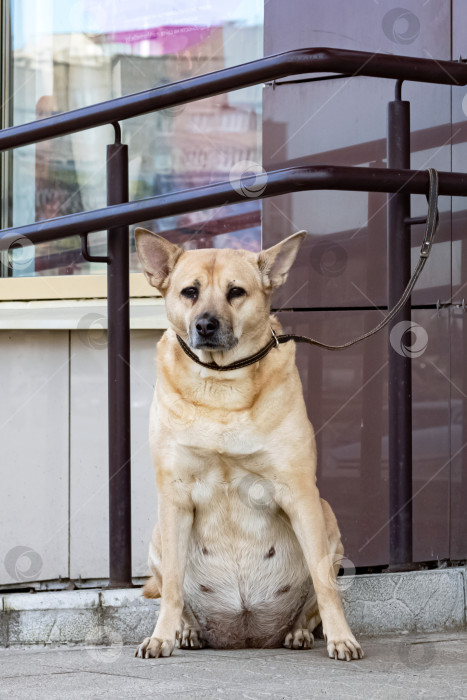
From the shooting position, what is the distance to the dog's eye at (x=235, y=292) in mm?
3012

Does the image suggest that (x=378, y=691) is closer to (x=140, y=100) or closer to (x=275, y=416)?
(x=275, y=416)

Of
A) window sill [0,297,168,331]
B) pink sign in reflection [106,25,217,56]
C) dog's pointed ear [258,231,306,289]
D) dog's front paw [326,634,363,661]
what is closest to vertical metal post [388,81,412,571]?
dog's pointed ear [258,231,306,289]

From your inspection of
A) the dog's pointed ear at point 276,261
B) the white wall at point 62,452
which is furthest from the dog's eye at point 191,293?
the white wall at point 62,452

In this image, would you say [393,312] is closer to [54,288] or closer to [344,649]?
[344,649]

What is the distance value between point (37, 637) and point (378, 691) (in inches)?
53.9

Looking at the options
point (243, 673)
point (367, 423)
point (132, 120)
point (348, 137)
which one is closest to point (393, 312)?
point (367, 423)

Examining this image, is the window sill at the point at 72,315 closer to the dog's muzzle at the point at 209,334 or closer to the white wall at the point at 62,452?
the white wall at the point at 62,452

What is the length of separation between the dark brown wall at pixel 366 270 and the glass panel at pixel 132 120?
63 cm

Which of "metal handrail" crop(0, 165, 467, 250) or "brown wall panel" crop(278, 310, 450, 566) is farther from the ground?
"metal handrail" crop(0, 165, 467, 250)

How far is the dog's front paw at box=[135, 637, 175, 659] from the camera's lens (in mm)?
2852

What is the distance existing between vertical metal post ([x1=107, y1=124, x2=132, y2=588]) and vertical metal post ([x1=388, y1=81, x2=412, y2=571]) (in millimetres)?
936

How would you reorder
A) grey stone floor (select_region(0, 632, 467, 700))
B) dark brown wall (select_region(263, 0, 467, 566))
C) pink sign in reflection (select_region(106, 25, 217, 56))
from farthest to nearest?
pink sign in reflection (select_region(106, 25, 217, 56)), dark brown wall (select_region(263, 0, 467, 566)), grey stone floor (select_region(0, 632, 467, 700))

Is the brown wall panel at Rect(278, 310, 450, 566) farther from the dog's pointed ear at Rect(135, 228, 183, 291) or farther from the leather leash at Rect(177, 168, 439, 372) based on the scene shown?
the dog's pointed ear at Rect(135, 228, 183, 291)

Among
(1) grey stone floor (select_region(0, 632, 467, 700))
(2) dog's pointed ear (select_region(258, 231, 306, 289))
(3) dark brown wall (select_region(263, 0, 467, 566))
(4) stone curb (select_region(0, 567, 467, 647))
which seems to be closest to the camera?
(1) grey stone floor (select_region(0, 632, 467, 700))
